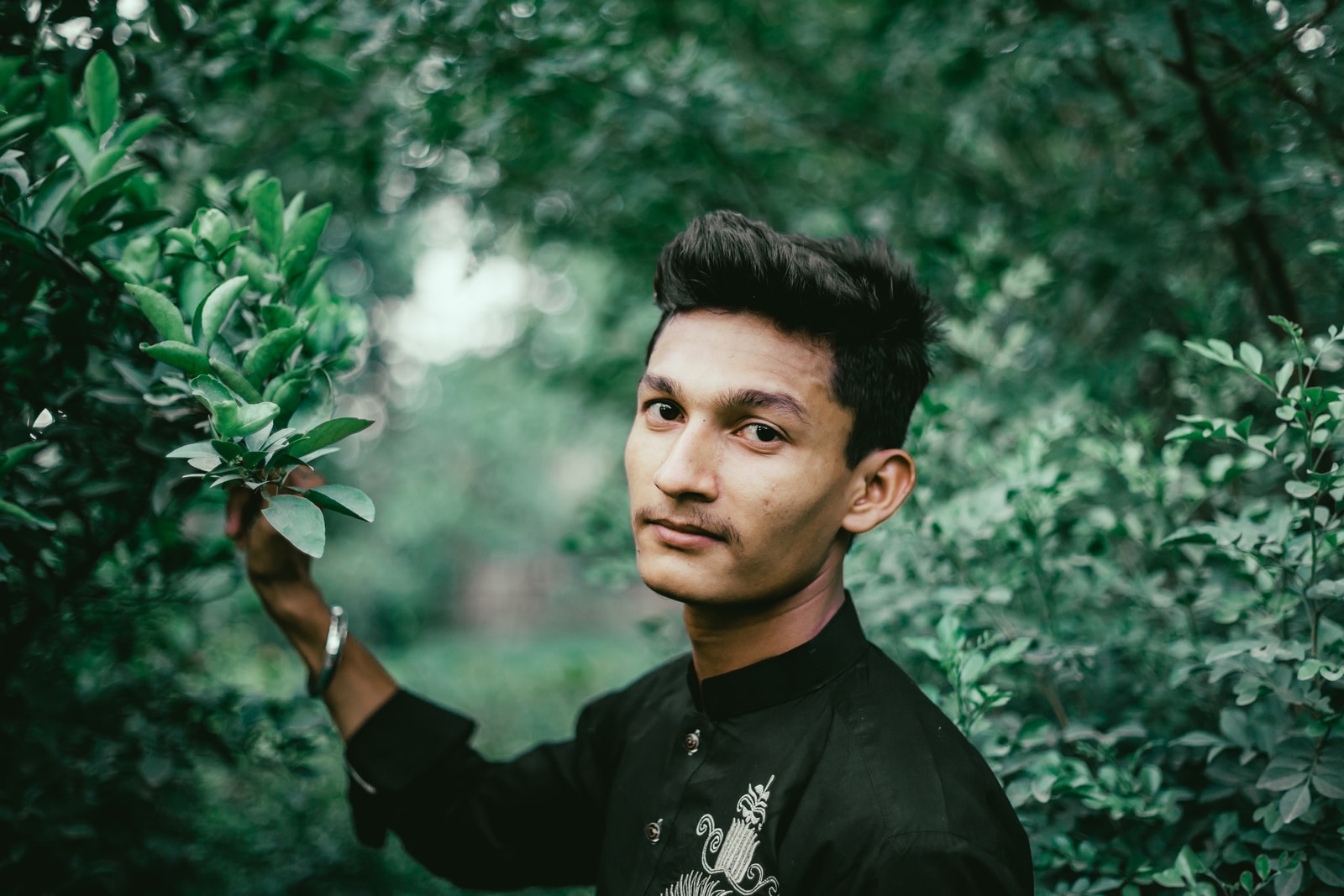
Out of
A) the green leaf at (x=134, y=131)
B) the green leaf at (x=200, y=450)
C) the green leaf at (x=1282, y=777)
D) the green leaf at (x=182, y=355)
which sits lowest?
the green leaf at (x=1282, y=777)

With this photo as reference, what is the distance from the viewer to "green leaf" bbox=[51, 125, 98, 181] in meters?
1.33

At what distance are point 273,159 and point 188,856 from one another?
90.9 inches

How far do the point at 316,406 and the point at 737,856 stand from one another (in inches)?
37.7

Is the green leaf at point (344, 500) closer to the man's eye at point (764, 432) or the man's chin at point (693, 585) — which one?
the man's chin at point (693, 585)

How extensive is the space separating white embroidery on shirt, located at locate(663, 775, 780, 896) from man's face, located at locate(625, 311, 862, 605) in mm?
321

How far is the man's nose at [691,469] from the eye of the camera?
4.49ft

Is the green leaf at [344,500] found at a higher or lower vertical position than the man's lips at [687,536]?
higher

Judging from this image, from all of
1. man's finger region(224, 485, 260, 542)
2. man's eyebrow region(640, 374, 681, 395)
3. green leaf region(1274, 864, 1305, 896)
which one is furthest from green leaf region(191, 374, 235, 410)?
green leaf region(1274, 864, 1305, 896)

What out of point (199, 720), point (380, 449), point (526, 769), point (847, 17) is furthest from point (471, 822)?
point (380, 449)

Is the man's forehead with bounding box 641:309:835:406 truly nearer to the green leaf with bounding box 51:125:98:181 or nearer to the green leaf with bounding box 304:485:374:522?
the green leaf with bounding box 304:485:374:522

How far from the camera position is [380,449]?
15.2 m

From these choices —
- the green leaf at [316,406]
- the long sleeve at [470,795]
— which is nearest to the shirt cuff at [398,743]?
the long sleeve at [470,795]

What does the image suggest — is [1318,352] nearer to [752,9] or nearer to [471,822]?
[471,822]

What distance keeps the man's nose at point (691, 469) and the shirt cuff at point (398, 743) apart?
2.84 feet
